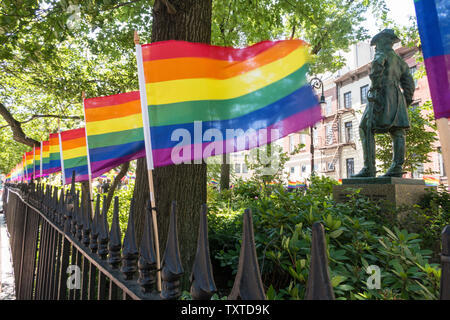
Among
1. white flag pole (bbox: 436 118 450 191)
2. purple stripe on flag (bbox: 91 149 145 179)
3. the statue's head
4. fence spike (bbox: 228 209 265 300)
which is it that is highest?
the statue's head

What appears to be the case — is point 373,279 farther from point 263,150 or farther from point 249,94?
point 263,150

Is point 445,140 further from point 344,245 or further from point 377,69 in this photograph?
point 377,69

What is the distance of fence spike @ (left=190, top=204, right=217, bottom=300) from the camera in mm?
1162

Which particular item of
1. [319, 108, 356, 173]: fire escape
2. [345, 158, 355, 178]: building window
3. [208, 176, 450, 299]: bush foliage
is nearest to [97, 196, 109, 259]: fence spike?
[208, 176, 450, 299]: bush foliage

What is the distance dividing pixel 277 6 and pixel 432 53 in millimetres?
7650

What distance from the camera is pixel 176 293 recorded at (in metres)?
1.28

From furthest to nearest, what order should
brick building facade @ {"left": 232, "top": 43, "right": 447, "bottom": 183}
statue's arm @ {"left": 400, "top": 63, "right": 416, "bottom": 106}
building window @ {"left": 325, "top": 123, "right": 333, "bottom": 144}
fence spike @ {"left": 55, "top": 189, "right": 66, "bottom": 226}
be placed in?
building window @ {"left": 325, "top": 123, "right": 333, "bottom": 144} → brick building facade @ {"left": 232, "top": 43, "right": 447, "bottom": 183} → statue's arm @ {"left": 400, "top": 63, "right": 416, "bottom": 106} → fence spike @ {"left": 55, "top": 189, "right": 66, "bottom": 226}

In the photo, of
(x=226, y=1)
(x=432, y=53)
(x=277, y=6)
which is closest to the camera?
(x=432, y=53)

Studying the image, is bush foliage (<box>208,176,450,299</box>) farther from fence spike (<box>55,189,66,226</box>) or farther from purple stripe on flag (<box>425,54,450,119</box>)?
fence spike (<box>55,189,66,226</box>)

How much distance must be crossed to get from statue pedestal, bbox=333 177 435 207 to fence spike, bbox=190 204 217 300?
5.04 metres

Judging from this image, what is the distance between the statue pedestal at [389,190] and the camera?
231 inches

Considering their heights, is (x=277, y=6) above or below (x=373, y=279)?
above

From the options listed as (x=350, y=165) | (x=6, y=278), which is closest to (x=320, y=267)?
(x=6, y=278)

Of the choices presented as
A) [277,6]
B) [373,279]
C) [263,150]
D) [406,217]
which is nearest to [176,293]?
[373,279]
